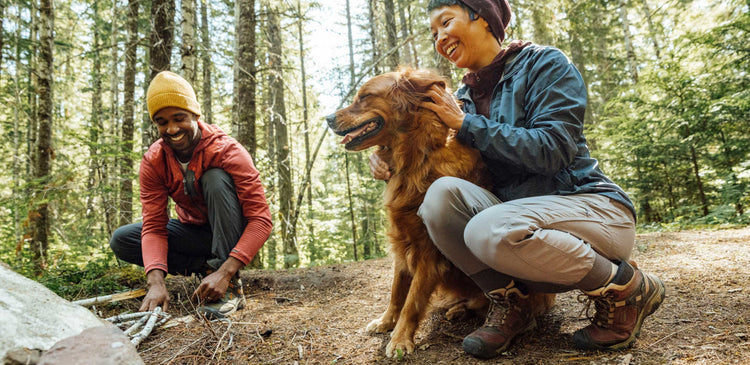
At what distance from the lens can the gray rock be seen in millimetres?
1066

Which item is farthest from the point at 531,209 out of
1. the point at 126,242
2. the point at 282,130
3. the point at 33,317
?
the point at 282,130

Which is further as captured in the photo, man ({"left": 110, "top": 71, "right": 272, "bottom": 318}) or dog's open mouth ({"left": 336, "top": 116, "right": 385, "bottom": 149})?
man ({"left": 110, "top": 71, "right": 272, "bottom": 318})

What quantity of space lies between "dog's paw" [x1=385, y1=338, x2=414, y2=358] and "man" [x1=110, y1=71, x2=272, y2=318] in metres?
1.30

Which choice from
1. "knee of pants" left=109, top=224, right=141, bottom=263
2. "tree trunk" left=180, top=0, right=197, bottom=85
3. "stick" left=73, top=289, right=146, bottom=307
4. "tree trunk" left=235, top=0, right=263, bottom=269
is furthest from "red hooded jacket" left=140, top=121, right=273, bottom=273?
"tree trunk" left=235, top=0, right=263, bottom=269

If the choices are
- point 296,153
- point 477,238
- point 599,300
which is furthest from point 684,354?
point 296,153

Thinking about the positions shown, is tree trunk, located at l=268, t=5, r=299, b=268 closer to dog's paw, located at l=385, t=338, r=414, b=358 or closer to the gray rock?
dog's paw, located at l=385, t=338, r=414, b=358

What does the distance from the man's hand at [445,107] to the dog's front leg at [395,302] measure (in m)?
0.91

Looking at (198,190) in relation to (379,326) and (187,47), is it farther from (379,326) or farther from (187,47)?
(187,47)

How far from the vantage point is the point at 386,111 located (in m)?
2.24

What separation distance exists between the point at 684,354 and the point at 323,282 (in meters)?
2.94

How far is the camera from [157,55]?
475 cm

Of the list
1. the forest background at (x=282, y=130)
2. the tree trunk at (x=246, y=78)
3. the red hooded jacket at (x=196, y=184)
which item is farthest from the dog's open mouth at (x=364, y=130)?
the tree trunk at (x=246, y=78)

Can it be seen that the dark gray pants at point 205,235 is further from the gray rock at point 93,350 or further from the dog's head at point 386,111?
the gray rock at point 93,350

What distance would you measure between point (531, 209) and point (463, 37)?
1084mm
